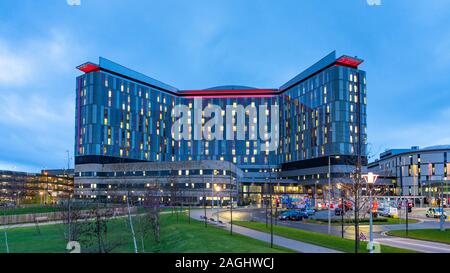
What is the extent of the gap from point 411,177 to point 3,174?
598 feet

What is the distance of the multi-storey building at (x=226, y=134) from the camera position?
136 m

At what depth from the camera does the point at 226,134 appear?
199 m

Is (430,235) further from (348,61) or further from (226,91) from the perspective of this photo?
(226,91)

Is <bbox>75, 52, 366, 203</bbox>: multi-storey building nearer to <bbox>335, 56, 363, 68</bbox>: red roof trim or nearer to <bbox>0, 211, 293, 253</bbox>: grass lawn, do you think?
<bbox>335, 56, 363, 68</bbox>: red roof trim

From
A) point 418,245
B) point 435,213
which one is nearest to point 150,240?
point 418,245

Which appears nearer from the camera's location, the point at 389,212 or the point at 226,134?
the point at 389,212

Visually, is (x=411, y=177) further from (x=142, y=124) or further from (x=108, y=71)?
(x=108, y=71)

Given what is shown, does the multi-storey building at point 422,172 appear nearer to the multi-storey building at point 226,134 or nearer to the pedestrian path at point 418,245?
the multi-storey building at point 226,134

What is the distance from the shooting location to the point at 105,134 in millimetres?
157000

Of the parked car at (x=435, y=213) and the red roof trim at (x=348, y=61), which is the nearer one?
the parked car at (x=435, y=213)

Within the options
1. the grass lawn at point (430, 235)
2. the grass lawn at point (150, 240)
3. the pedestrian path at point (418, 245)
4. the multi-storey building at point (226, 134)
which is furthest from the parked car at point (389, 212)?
the multi-storey building at point (226, 134)

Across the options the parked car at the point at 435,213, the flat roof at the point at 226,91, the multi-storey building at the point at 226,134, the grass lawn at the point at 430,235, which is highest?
the flat roof at the point at 226,91

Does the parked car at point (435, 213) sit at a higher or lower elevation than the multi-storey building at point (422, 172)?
lower
